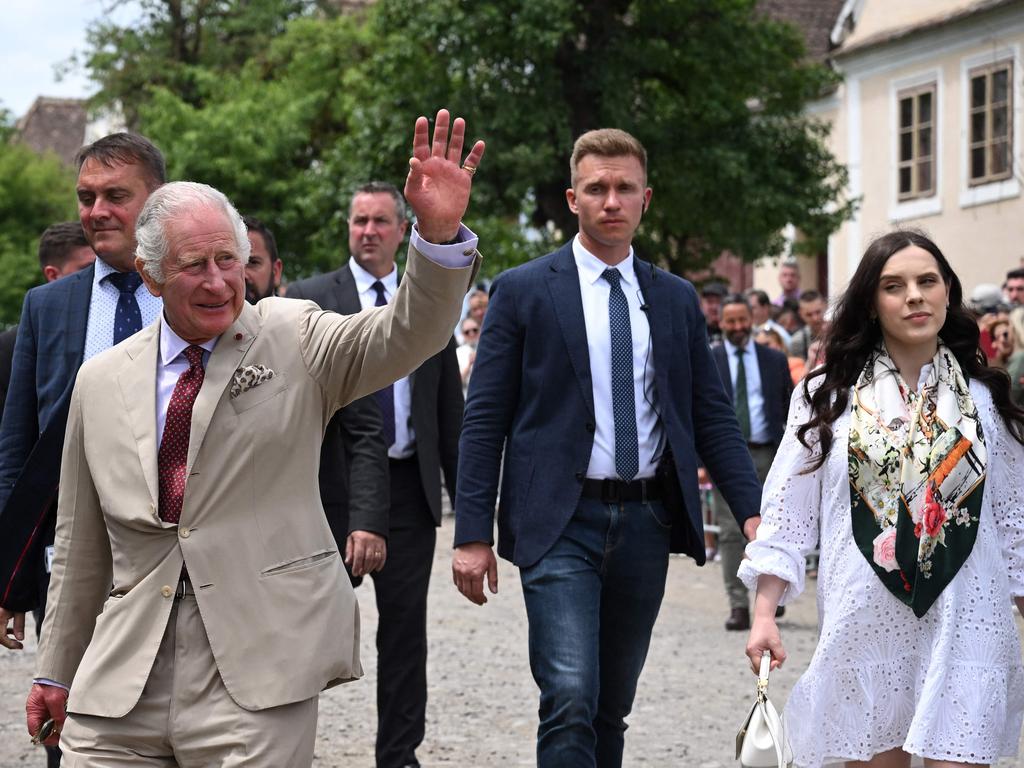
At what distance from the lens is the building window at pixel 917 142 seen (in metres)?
30.3

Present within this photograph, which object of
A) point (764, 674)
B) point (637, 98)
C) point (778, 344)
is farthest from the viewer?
point (637, 98)

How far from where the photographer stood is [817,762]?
4949 millimetres

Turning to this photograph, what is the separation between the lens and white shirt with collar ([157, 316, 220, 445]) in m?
4.14

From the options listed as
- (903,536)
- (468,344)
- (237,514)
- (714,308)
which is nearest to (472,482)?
(903,536)

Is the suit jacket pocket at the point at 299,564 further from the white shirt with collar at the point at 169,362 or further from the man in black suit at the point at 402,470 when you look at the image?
the man in black suit at the point at 402,470

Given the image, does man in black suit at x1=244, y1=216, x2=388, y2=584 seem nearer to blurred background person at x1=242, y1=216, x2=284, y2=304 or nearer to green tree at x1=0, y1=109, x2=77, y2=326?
blurred background person at x1=242, y1=216, x2=284, y2=304

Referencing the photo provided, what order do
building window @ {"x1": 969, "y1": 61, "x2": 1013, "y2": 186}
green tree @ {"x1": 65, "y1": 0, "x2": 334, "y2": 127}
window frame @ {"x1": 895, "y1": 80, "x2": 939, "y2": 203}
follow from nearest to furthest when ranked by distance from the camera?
building window @ {"x1": 969, "y1": 61, "x2": 1013, "y2": 186}, window frame @ {"x1": 895, "y1": 80, "x2": 939, "y2": 203}, green tree @ {"x1": 65, "y1": 0, "x2": 334, "y2": 127}

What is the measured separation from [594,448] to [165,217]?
73.7 inches

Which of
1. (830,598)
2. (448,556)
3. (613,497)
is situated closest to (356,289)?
(613,497)

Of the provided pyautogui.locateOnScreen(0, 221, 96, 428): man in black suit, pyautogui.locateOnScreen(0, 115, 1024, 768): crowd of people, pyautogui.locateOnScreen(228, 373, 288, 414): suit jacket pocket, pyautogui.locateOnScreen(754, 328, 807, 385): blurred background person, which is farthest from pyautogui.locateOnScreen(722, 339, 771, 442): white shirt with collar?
pyautogui.locateOnScreen(228, 373, 288, 414): suit jacket pocket

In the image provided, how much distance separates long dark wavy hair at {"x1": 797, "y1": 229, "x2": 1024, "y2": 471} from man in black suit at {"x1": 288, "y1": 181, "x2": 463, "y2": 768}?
6.86ft

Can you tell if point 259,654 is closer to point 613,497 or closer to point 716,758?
point 613,497

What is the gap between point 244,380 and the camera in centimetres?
404

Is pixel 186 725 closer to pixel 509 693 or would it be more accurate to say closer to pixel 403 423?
pixel 403 423
